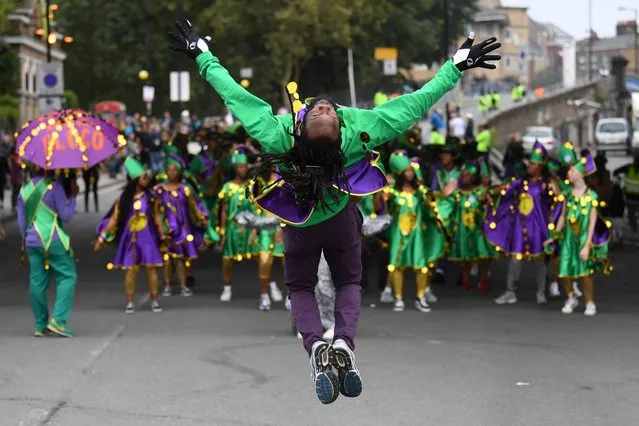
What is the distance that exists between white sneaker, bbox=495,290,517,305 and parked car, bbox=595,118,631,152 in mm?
54717

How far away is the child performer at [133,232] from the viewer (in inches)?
638

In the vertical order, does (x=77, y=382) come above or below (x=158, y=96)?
below

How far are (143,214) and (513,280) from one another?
4.39 metres

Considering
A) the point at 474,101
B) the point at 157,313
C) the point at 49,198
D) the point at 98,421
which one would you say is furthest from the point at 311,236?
the point at 474,101

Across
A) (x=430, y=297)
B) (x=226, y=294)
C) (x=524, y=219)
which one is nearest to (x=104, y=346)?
(x=226, y=294)

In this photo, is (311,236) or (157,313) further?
(157,313)

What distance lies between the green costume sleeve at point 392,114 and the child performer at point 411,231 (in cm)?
884

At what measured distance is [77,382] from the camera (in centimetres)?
1134

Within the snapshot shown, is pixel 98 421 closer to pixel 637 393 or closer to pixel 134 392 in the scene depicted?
pixel 134 392

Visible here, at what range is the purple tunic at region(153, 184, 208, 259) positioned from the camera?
16984mm

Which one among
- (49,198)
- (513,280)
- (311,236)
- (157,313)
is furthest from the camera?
(513,280)

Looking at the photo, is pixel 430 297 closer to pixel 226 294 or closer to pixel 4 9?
pixel 226 294

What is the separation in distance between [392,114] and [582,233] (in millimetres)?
8946

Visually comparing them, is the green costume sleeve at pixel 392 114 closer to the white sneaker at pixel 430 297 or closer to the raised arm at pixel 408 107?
the raised arm at pixel 408 107
